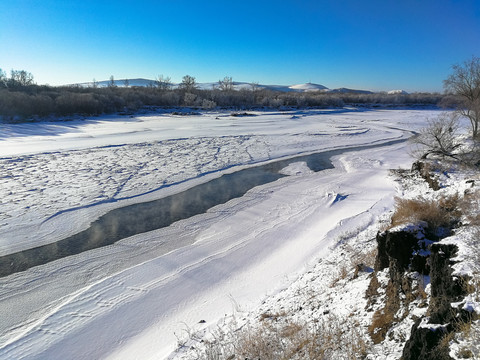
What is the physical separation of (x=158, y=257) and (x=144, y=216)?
2.48m

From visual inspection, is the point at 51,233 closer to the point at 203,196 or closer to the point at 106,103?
the point at 203,196

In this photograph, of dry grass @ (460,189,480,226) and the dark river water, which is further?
the dark river water

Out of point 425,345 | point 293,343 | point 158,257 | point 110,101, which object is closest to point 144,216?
point 158,257

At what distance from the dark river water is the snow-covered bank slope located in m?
0.40

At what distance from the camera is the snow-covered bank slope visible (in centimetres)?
469

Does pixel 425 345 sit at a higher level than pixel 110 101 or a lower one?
lower

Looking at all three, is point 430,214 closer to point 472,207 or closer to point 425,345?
point 472,207

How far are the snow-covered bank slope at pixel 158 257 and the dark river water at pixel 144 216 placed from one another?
0.40 meters

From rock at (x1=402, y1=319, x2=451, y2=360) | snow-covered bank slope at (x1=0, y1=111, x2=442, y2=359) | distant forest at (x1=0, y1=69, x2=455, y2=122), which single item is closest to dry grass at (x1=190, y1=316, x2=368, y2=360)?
rock at (x1=402, y1=319, x2=451, y2=360)

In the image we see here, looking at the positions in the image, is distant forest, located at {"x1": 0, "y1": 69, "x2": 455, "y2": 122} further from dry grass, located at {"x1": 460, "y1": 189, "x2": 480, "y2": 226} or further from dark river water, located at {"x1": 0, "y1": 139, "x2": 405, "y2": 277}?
dry grass, located at {"x1": 460, "y1": 189, "x2": 480, "y2": 226}

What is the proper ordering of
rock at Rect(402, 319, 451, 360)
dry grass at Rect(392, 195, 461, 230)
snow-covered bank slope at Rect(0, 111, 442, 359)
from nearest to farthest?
rock at Rect(402, 319, 451, 360), dry grass at Rect(392, 195, 461, 230), snow-covered bank slope at Rect(0, 111, 442, 359)

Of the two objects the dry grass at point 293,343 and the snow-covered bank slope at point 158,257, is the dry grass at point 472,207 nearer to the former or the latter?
the dry grass at point 293,343

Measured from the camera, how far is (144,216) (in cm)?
891

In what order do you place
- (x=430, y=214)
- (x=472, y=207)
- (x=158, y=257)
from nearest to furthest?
(x=430, y=214), (x=472, y=207), (x=158, y=257)
